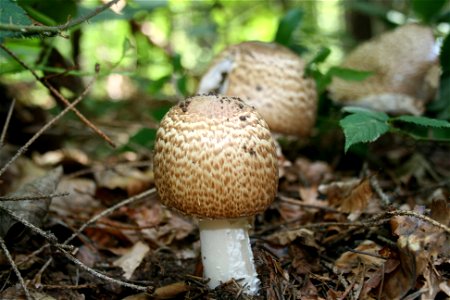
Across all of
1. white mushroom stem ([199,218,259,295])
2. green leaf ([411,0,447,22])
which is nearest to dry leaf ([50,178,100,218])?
white mushroom stem ([199,218,259,295])

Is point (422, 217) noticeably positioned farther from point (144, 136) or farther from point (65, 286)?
point (144, 136)

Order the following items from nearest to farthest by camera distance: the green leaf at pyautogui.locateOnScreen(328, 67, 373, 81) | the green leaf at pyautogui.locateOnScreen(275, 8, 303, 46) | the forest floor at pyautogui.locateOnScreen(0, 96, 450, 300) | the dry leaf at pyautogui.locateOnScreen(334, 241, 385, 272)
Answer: the forest floor at pyautogui.locateOnScreen(0, 96, 450, 300) → the dry leaf at pyautogui.locateOnScreen(334, 241, 385, 272) → the green leaf at pyautogui.locateOnScreen(328, 67, 373, 81) → the green leaf at pyautogui.locateOnScreen(275, 8, 303, 46)

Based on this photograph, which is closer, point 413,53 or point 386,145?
point 413,53

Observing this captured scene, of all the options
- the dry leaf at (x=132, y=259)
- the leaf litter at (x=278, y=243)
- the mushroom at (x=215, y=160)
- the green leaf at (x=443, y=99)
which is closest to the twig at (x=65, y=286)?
the leaf litter at (x=278, y=243)

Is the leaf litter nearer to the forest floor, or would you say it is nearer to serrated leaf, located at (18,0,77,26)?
the forest floor

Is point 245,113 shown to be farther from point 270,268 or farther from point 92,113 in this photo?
point 92,113

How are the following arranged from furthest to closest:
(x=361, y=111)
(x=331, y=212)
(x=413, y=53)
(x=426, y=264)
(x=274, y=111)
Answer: (x=413, y=53) → (x=274, y=111) → (x=331, y=212) → (x=361, y=111) → (x=426, y=264)

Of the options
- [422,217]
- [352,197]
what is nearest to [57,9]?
[352,197]

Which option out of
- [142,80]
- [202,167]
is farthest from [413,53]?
[142,80]
